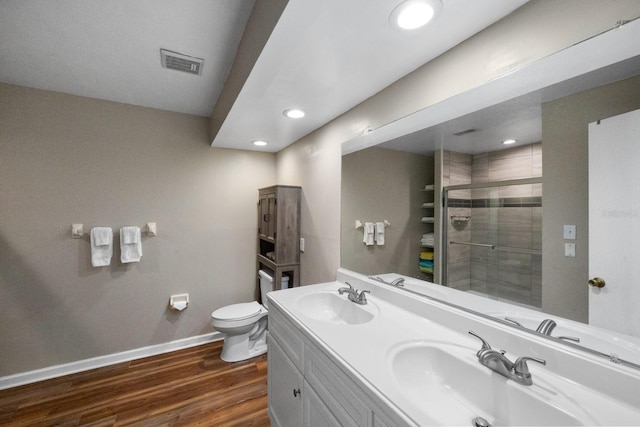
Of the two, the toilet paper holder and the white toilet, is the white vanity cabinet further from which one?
the toilet paper holder

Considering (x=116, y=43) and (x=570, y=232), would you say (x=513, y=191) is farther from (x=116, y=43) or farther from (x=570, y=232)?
(x=116, y=43)

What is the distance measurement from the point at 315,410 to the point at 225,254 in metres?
2.10

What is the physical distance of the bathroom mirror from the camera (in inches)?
31.8

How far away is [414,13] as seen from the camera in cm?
→ 95

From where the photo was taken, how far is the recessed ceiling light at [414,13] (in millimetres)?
902


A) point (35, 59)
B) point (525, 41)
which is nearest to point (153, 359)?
point (35, 59)

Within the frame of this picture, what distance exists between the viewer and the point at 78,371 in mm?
2148

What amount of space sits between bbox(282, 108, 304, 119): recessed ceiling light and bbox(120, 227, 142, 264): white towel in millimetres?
1730

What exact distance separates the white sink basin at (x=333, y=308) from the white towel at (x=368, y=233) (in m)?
0.38

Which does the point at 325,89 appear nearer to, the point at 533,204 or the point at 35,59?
the point at 533,204

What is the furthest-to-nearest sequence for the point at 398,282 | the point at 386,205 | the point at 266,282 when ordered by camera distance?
the point at 266,282 < the point at 386,205 < the point at 398,282

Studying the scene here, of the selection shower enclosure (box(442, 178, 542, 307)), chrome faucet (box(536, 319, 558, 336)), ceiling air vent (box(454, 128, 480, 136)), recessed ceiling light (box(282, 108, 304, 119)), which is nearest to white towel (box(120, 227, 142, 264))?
recessed ceiling light (box(282, 108, 304, 119))

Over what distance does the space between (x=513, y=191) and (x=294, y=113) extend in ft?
4.73

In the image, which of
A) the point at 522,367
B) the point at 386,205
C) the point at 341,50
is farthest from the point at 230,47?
the point at 522,367
